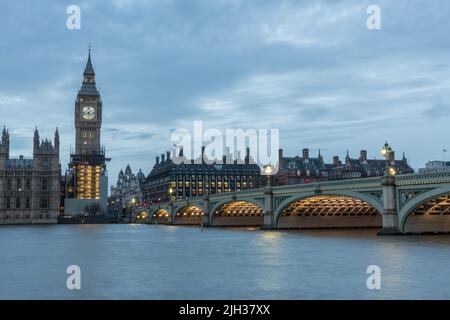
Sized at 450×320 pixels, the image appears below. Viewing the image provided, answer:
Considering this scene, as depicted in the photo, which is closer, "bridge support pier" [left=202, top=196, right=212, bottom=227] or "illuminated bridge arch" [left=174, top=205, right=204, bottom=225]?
"bridge support pier" [left=202, top=196, right=212, bottom=227]

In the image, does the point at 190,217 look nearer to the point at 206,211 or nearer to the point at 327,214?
the point at 206,211

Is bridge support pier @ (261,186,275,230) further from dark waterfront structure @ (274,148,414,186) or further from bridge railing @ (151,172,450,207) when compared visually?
dark waterfront structure @ (274,148,414,186)

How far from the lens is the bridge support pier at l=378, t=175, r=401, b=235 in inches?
2440

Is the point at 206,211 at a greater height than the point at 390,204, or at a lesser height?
lesser

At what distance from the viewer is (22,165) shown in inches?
6905

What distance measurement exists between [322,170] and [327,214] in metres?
94.0

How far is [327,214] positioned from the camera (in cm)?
10112

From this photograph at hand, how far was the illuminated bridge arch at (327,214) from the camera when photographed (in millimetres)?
89412

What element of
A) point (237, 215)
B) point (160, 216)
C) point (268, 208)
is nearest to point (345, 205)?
point (268, 208)

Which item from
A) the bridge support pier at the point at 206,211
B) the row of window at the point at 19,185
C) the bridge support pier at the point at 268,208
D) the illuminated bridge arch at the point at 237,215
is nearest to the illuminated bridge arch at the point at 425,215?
the bridge support pier at the point at 268,208

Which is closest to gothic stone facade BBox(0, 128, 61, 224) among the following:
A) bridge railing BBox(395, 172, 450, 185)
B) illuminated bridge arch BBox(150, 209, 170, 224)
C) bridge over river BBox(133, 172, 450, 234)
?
illuminated bridge arch BBox(150, 209, 170, 224)

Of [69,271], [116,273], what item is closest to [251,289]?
[116,273]
